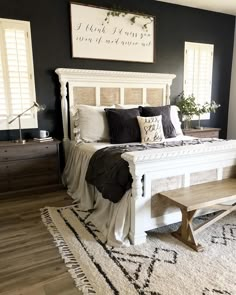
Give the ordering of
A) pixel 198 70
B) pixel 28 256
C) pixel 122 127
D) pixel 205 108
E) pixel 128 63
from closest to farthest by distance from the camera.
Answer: pixel 28 256 < pixel 122 127 < pixel 128 63 < pixel 205 108 < pixel 198 70

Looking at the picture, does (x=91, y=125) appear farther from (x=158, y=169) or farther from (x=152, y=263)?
(x=152, y=263)

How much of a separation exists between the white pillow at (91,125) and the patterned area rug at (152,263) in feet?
4.01

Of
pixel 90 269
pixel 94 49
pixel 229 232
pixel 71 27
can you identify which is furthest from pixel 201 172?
pixel 71 27

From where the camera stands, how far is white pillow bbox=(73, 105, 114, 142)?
330 centimetres

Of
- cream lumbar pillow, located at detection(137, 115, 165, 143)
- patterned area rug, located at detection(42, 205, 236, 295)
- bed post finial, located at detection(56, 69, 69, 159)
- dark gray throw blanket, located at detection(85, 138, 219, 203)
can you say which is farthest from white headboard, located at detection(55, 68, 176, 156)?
patterned area rug, located at detection(42, 205, 236, 295)

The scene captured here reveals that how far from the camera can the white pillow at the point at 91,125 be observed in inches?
130

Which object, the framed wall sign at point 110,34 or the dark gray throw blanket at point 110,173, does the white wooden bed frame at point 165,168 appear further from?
the framed wall sign at point 110,34

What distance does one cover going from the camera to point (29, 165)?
10.6 ft

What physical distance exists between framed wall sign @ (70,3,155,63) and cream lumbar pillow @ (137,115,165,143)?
1.31 meters

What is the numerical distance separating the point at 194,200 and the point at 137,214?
48 centimetres

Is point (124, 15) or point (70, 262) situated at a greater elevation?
point (124, 15)

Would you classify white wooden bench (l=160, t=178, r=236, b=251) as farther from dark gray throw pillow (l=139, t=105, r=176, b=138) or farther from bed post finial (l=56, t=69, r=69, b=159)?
bed post finial (l=56, t=69, r=69, b=159)

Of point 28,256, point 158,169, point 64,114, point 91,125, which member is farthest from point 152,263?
point 64,114

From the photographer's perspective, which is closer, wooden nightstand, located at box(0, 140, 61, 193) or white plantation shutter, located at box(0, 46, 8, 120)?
wooden nightstand, located at box(0, 140, 61, 193)
